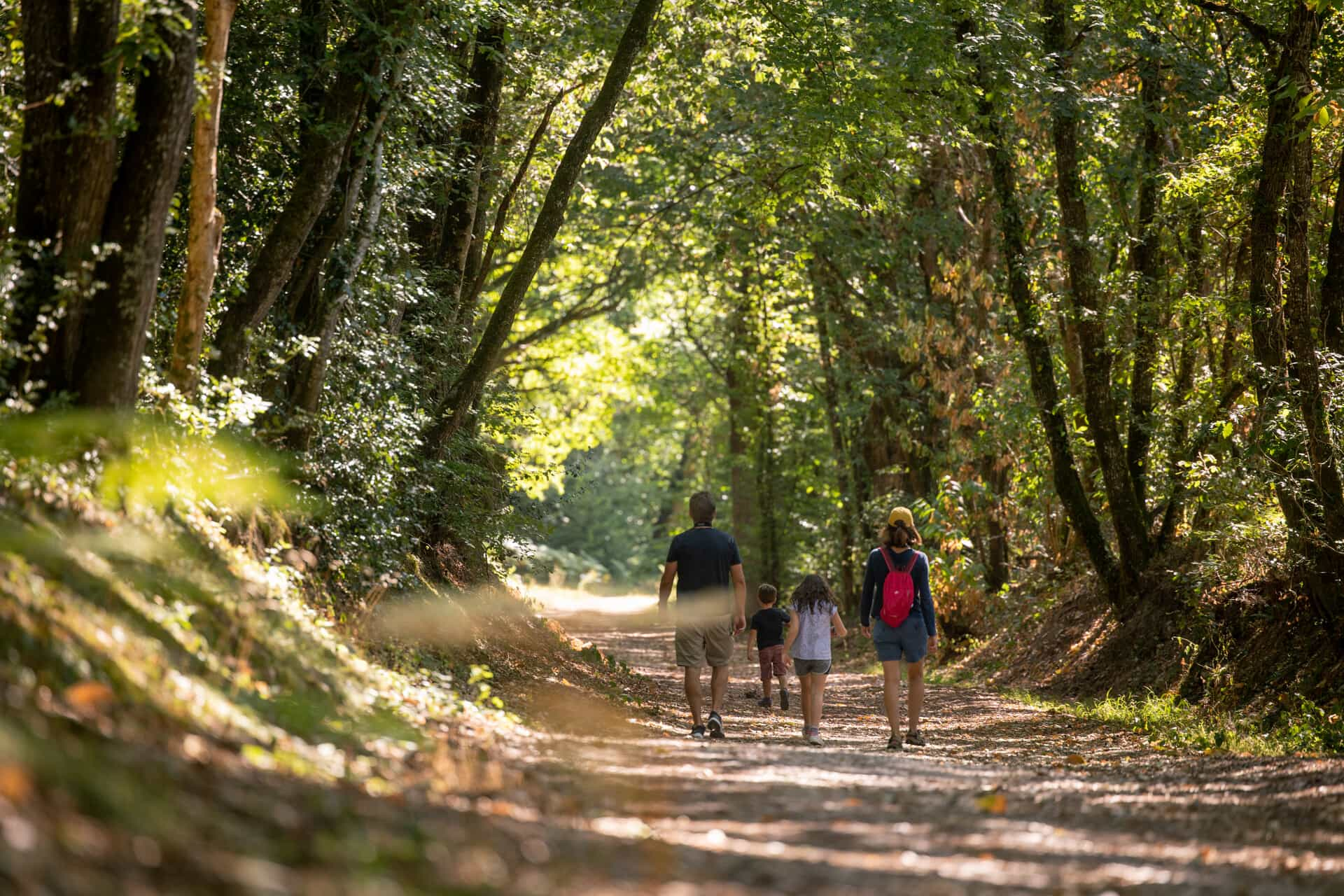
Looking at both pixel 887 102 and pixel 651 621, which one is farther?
pixel 651 621

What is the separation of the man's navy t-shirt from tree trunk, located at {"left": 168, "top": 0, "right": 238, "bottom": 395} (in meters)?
4.44

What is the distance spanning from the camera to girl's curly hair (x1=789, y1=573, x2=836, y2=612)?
12375 millimetres

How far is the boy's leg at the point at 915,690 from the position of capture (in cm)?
1228

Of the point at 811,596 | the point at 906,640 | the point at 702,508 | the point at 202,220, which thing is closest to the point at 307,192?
the point at 202,220

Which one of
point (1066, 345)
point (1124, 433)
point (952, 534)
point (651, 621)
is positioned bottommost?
point (651, 621)

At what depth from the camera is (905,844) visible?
607 cm

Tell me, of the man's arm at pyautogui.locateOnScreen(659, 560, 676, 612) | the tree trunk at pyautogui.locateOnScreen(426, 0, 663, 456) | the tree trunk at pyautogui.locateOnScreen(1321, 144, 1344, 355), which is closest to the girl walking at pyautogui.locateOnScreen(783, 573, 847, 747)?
the man's arm at pyautogui.locateOnScreen(659, 560, 676, 612)

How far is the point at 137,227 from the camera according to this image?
27.1 feet

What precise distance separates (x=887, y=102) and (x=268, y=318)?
30.9 feet

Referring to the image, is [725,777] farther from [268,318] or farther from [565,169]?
[565,169]

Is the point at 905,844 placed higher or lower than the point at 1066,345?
lower

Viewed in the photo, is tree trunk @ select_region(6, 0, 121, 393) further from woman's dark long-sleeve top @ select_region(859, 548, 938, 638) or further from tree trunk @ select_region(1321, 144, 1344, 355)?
tree trunk @ select_region(1321, 144, 1344, 355)

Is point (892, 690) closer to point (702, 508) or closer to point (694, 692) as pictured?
point (694, 692)

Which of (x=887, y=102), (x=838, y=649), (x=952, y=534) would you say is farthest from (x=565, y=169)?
(x=838, y=649)
